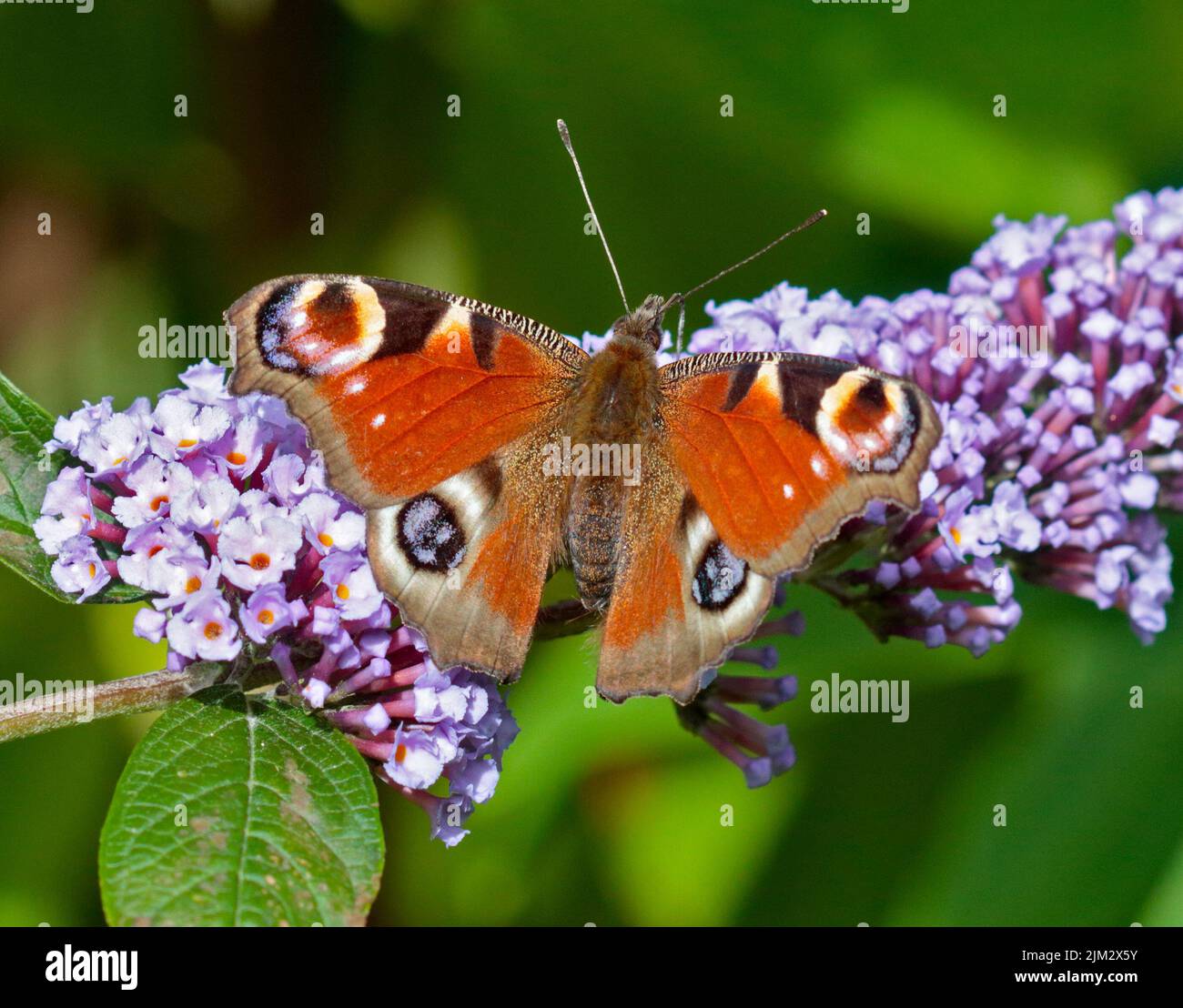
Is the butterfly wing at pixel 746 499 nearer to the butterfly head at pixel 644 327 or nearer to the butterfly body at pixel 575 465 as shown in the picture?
the butterfly body at pixel 575 465

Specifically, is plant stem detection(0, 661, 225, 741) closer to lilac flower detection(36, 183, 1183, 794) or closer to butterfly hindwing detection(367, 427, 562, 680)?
lilac flower detection(36, 183, 1183, 794)

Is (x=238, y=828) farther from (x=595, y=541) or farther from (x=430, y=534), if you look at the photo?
(x=595, y=541)

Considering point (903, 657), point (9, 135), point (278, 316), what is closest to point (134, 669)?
point (9, 135)

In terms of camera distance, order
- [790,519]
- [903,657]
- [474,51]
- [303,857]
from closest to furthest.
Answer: [303,857] < [790,519] < [903,657] < [474,51]

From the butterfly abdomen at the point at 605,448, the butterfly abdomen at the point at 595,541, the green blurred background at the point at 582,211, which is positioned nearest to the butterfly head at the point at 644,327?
the butterfly abdomen at the point at 605,448

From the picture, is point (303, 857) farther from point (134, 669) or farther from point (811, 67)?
point (811, 67)

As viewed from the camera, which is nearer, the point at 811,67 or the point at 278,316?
the point at 278,316
